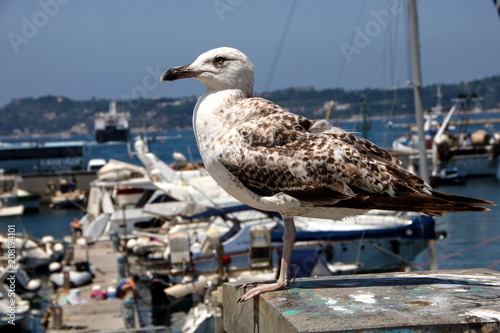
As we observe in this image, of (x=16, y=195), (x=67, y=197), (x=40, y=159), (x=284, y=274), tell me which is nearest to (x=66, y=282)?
(x=284, y=274)

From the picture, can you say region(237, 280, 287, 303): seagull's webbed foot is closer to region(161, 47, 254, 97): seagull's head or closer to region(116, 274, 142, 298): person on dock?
region(161, 47, 254, 97): seagull's head

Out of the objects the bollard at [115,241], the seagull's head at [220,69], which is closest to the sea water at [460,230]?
the bollard at [115,241]

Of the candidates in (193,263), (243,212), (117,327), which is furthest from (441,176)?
(117,327)

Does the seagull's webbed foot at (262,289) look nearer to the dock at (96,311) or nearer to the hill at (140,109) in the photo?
the dock at (96,311)

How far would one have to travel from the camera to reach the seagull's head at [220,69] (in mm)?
5441

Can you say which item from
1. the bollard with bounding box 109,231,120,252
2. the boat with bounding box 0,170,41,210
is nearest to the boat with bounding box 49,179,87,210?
the boat with bounding box 0,170,41,210

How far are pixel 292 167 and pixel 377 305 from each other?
1.26 meters

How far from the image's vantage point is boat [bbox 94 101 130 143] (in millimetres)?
160500

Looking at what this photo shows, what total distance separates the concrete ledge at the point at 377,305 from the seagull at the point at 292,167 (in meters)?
0.30

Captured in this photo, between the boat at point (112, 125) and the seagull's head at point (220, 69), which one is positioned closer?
the seagull's head at point (220, 69)

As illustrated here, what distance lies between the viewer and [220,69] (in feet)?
17.9

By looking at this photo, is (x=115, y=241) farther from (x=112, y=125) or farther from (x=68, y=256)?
(x=112, y=125)

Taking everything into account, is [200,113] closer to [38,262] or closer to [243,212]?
[243,212]

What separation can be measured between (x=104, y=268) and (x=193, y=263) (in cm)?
637
